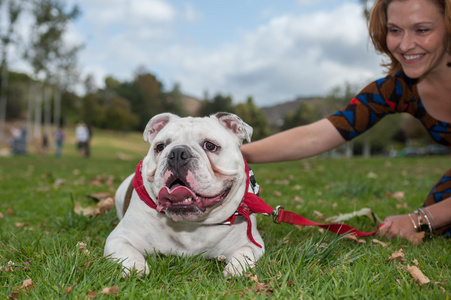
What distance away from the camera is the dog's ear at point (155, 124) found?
2725 mm

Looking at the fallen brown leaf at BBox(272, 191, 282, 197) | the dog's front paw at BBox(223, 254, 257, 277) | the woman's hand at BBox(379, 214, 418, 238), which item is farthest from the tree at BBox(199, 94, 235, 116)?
the dog's front paw at BBox(223, 254, 257, 277)

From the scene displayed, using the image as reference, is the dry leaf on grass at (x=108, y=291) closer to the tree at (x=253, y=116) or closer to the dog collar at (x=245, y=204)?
the dog collar at (x=245, y=204)

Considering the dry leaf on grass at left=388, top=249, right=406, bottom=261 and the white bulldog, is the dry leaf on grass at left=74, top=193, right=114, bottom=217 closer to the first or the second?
the white bulldog

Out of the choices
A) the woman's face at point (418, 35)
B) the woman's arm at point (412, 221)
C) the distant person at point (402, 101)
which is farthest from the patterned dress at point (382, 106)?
the woman's arm at point (412, 221)

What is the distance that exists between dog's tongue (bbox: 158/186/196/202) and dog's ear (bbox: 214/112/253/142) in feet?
2.23

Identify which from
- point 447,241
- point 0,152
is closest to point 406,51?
point 447,241

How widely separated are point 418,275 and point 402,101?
6.14ft

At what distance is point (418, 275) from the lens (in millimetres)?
2068

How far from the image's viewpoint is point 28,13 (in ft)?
87.5

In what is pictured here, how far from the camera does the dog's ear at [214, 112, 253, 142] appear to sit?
264 cm

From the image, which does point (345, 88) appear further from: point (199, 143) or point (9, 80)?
Result: point (199, 143)

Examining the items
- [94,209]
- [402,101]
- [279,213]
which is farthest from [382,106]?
[94,209]

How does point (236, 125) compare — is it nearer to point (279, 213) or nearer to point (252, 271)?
point (279, 213)

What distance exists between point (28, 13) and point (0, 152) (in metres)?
10.2
